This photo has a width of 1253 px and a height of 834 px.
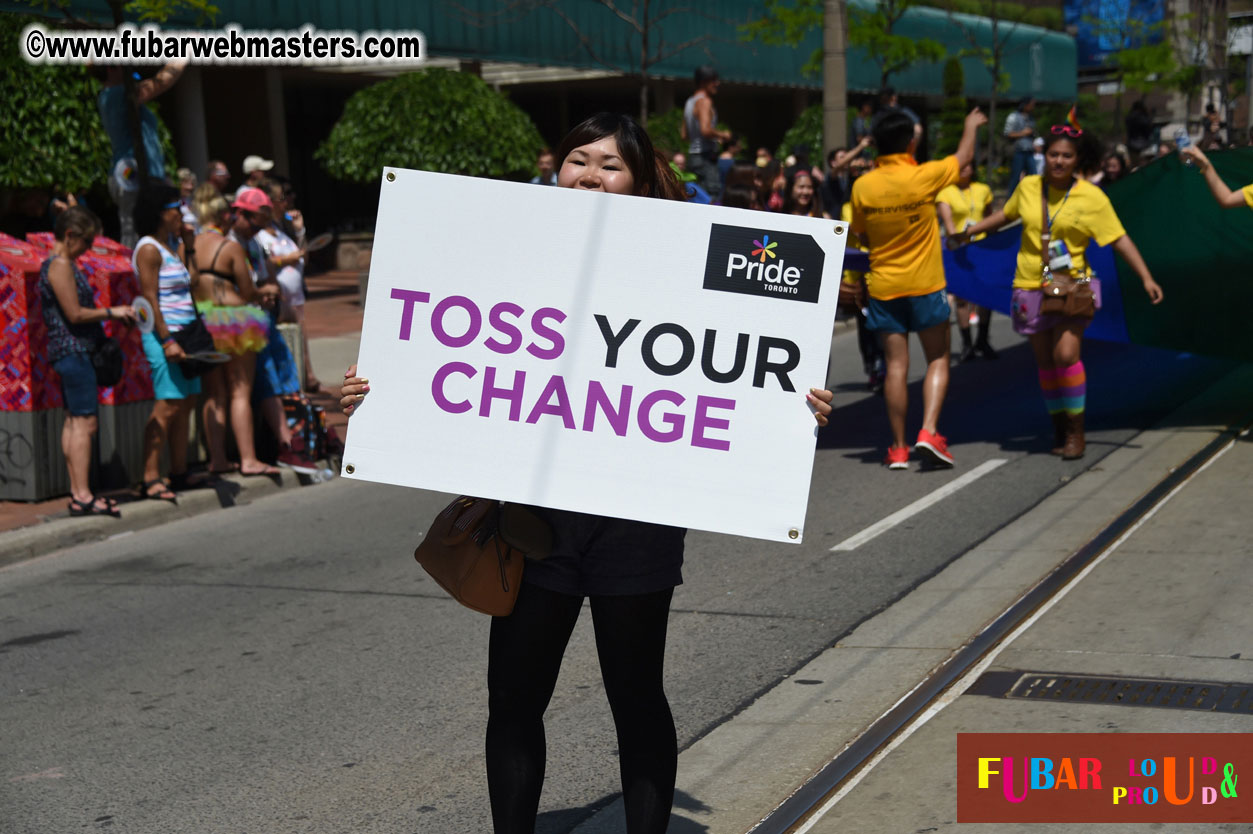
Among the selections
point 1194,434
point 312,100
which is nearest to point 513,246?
point 1194,434

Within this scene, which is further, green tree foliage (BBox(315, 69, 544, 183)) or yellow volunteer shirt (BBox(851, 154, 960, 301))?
green tree foliage (BBox(315, 69, 544, 183))

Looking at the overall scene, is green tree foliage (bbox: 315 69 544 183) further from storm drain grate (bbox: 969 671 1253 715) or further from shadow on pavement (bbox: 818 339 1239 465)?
storm drain grate (bbox: 969 671 1253 715)

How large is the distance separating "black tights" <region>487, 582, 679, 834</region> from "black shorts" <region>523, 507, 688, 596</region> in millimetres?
→ 29

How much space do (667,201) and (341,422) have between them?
9.00m

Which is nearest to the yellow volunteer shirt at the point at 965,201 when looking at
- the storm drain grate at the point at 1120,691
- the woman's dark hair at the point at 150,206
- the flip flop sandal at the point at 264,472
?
the flip flop sandal at the point at 264,472

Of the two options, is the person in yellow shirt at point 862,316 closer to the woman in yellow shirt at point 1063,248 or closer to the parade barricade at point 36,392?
the woman in yellow shirt at point 1063,248

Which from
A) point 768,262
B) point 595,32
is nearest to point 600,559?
point 768,262

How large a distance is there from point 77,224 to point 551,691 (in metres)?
6.17

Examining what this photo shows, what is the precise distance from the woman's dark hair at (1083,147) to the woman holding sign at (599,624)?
5.82 metres

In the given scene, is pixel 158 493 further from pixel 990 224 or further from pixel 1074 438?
pixel 1074 438

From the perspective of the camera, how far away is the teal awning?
821 inches

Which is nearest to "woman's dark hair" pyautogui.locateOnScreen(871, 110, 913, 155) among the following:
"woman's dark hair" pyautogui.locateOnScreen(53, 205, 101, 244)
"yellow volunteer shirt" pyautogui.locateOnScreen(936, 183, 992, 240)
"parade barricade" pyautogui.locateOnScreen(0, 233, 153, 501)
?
"yellow volunteer shirt" pyautogui.locateOnScreen(936, 183, 992, 240)

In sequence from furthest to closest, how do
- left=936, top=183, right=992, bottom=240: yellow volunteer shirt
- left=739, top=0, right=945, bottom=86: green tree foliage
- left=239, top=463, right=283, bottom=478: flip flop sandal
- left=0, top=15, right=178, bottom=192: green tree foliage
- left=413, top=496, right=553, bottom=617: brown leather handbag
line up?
1. left=739, top=0, right=945, bottom=86: green tree foliage
2. left=0, top=15, right=178, bottom=192: green tree foliage
3. left=936, top=183, right=992, bottom=240: yellow volunteer shirt
4. left=239, top=463, right=283, bottom=478: flip flop sandal
5. left=413, top=496, right=553, bottom=617: brown leather handbag

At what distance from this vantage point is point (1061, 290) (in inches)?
334
